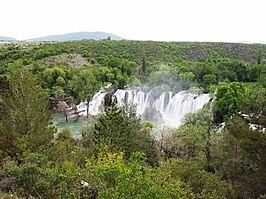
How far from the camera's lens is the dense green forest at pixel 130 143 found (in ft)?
44.5

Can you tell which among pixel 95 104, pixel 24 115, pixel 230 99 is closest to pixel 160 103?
pixel 95 104

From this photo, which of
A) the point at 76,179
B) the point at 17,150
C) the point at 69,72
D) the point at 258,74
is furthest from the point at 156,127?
the point at 69,72

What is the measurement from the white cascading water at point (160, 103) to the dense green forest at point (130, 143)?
1.81m

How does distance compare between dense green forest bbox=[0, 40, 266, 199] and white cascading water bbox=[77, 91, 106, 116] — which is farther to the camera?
white cascading water bbox=[77, 91, 106, 116]

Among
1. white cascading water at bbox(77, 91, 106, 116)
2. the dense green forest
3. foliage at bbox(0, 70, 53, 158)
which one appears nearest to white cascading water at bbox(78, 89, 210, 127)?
white cascading water at bbox(77, 91, 106, 116)

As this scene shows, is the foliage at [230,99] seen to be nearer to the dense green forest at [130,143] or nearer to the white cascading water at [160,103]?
the dense green forest at [130,143]

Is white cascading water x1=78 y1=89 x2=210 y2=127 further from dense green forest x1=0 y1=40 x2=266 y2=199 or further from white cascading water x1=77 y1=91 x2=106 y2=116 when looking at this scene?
dense green forest x1=0 y1=40 x2=266 y2=199

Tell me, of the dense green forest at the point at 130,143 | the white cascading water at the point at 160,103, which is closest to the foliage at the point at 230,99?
the dense green forest at the point at 130,143

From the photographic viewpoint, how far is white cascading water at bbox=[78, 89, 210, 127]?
44062 mm

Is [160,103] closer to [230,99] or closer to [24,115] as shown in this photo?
[230,99]

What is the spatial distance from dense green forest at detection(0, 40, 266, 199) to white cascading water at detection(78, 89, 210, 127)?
1815 mm

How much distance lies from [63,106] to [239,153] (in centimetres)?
3595

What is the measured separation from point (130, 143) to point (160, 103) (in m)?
24.2

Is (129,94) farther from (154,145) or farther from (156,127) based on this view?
(154,145)
